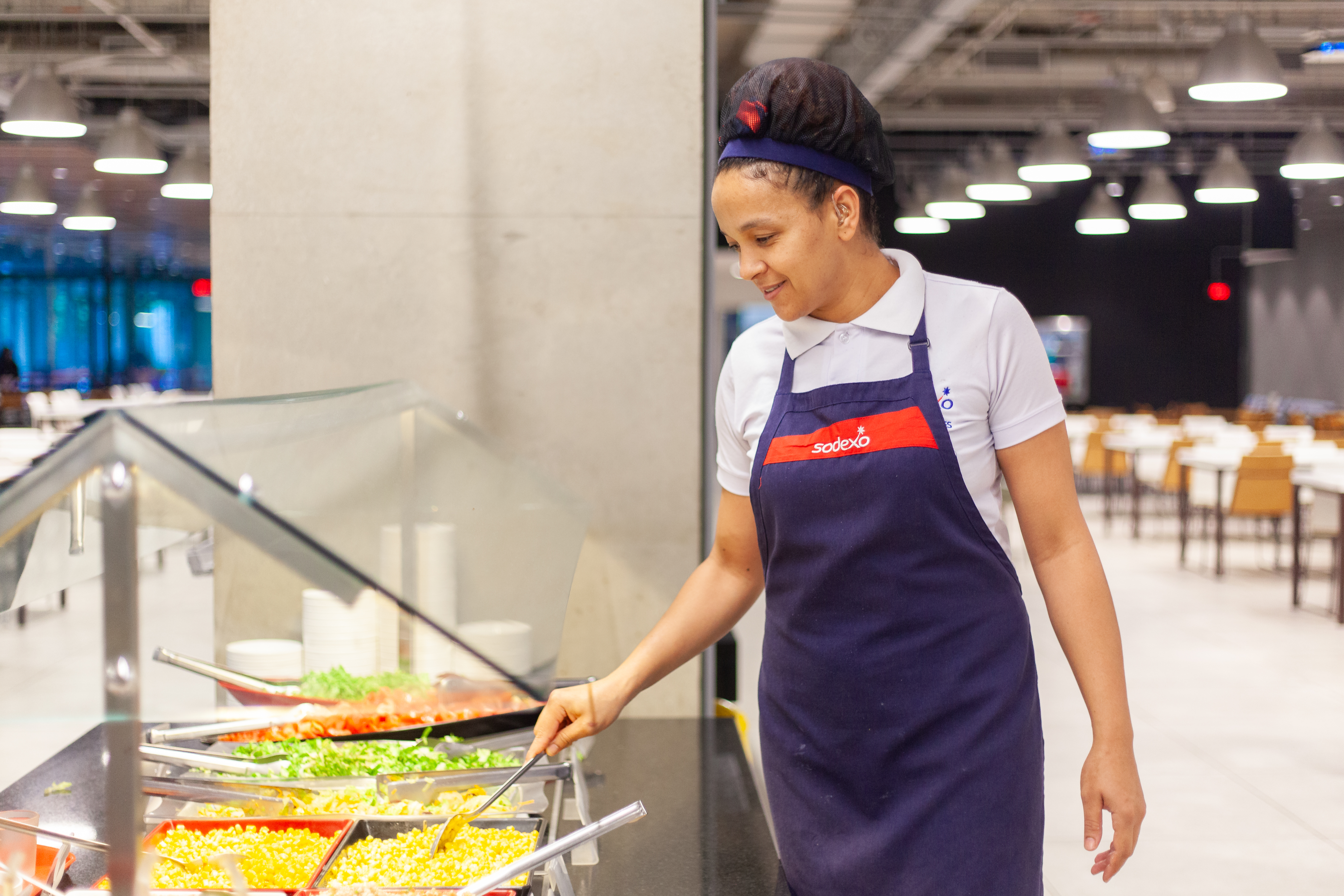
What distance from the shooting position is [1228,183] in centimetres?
894

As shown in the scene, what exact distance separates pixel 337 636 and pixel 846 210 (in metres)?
1.05

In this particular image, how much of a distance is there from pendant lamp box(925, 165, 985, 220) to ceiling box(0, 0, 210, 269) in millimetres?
6287

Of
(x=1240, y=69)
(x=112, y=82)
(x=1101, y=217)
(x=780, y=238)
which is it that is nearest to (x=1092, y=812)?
(x=780, y=238)

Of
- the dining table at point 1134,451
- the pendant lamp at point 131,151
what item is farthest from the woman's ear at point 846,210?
the dining table at point 1134,451

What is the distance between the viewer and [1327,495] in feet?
23.3

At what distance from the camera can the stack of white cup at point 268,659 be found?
6.35 feet

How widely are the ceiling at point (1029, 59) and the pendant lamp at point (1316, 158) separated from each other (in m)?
1.15

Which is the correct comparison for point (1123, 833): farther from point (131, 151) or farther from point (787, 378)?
point (131, 151)

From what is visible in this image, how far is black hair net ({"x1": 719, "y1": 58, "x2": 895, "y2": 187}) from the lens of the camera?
1.14m

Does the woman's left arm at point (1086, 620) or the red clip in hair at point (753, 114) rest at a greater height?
the red clip in hair at point (753, 114)

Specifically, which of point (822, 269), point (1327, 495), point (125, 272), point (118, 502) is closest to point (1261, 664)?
point (1327, 495)

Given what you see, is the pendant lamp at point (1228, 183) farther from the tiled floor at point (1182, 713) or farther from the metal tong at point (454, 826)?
the metal tong at point (454, 826)

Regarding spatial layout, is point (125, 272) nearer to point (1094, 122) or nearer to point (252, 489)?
point (1094, 122)

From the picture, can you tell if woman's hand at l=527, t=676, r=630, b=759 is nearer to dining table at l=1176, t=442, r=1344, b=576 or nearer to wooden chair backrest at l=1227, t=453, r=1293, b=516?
dining table at l=1176, t=442, r=1344, b=576
